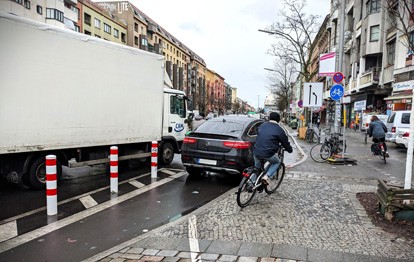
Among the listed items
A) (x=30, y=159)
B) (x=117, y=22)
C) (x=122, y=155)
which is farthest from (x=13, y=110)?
(x=117, y=22)

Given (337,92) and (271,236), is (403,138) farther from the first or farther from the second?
(271,236)

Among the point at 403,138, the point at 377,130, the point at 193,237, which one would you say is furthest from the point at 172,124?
the point at 403,138

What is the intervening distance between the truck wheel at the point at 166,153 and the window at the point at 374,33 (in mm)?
28900

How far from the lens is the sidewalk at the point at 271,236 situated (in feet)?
13.2

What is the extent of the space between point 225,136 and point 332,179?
124 inches

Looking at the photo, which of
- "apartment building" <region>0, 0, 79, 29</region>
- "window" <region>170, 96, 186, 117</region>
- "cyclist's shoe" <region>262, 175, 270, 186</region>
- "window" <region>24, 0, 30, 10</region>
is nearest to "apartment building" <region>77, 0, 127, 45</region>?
"apartment building" <region>0, 0, 79, 29</region>

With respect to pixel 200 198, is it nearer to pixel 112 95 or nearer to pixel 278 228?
pixel 278 228

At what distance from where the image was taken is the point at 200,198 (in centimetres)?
700

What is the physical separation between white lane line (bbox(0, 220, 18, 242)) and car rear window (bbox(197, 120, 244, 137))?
4.69 m

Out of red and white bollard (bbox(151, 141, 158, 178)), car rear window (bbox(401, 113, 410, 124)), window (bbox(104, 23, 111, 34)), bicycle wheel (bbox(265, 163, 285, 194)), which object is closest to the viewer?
bicycle wheel (bbox(265, 163, 285, 194))

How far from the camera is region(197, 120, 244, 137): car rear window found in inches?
334

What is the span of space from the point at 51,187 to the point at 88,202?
36.6 inches

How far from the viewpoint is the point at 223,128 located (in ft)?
28.7

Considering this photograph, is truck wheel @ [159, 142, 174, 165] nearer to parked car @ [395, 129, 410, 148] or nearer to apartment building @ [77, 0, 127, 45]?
parked car @ [395, 129, 410, 148]
